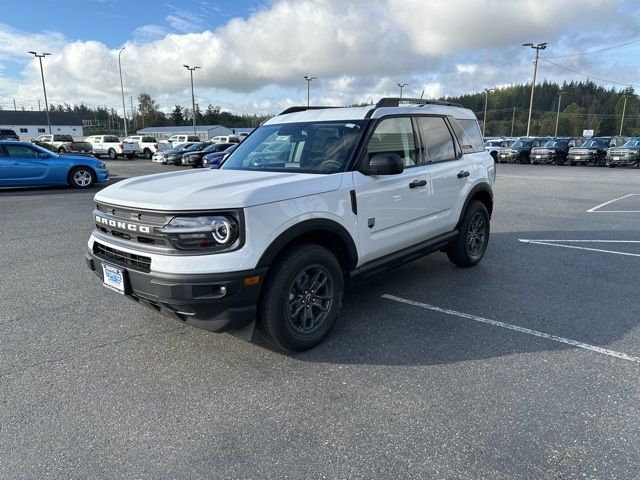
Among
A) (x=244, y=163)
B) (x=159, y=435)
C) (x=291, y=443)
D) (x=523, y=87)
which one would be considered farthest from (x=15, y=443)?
(x=523, y=87)

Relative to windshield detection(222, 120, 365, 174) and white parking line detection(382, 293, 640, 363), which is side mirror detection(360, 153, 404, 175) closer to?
windshield detection(222, 120, 365, 174)

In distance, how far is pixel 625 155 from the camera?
2628 centimetres

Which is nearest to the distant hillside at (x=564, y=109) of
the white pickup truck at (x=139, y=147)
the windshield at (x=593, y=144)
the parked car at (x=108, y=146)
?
the windshield at (x=593, y=144)

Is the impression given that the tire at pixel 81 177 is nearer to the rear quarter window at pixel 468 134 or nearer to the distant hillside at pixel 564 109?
the rear quarter window at pixel 468 134

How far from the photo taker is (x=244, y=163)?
4.55 m

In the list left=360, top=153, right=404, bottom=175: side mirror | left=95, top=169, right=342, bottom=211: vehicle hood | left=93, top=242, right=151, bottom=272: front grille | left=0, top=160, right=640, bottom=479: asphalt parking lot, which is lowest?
left=0, top=160, right=640, bottom=479: asphalt parking lot

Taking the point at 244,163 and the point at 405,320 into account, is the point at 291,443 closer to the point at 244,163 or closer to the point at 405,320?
the point at 405,320

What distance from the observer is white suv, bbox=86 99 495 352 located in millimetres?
3006

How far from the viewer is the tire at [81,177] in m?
14.2

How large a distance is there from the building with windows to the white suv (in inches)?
4323

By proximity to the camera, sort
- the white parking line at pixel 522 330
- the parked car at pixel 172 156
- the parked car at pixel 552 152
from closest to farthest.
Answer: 1. the white parking line at pixel 522 330
2. the parked car at pixel 172 156
3. the parked car at pixel 552 152

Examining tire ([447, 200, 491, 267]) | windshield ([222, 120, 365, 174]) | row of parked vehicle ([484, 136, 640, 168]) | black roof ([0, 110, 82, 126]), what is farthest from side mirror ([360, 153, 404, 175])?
black roof ([0, 110, 82, 126])

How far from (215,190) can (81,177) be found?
1316 cm

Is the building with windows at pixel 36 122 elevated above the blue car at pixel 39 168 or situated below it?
above
